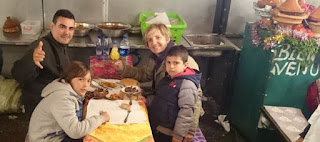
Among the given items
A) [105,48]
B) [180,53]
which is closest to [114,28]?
[105,48]

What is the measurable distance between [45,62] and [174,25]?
1990 millimetres

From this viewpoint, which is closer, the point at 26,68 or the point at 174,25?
the point at 26,68

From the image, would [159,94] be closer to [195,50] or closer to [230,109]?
[195,50]

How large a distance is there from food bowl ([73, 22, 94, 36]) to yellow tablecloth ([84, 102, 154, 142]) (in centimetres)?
252

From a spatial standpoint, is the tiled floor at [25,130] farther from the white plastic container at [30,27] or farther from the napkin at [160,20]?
the napkin at [160,20]

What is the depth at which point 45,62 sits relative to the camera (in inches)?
137

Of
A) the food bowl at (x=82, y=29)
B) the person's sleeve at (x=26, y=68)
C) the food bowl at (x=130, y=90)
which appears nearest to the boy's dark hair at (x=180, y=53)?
the food bowl at (x=130, y=90)

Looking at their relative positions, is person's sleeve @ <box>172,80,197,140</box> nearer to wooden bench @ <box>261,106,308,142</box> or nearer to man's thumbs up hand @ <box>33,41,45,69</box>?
wooden bench @ <box>261,106,308,142</box>

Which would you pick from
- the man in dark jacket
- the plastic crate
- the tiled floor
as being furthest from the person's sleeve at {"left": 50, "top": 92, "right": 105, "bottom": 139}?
the plastic crate

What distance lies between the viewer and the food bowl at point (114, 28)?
16.3 feet

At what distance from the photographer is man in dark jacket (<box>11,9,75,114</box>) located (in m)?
3.41

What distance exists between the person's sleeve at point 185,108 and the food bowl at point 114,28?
2.13m

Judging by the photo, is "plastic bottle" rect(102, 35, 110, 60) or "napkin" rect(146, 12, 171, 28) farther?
"napkin" rect(146, 12, 171, 28)

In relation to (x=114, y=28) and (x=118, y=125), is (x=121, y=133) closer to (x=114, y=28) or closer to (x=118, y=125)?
(x=118, y=125)
